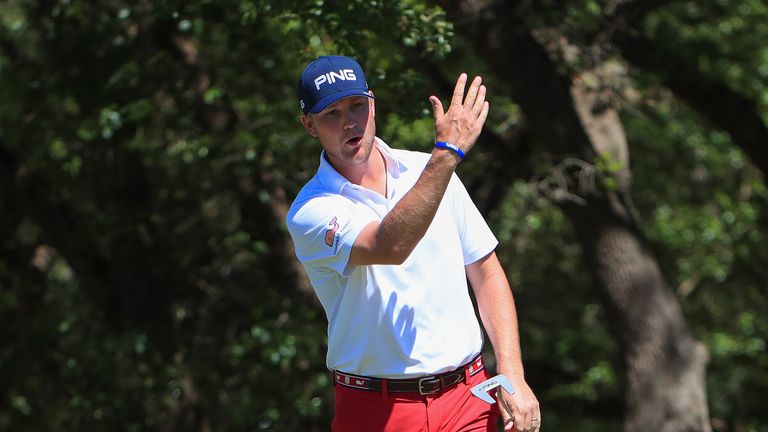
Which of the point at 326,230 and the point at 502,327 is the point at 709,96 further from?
the point at 326,230

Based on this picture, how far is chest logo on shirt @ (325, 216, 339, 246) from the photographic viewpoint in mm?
3529

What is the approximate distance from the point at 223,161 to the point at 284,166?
436 millimetres

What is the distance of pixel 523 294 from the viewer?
14.2m

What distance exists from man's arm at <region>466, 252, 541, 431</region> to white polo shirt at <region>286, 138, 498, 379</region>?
0.09m

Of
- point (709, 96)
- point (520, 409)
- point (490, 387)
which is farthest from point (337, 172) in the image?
point (709, 96)

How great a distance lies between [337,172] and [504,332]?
73cm

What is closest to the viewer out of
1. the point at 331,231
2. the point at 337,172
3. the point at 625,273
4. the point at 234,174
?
the point at 331,231

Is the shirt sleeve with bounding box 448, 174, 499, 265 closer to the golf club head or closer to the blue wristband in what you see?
the golf club head

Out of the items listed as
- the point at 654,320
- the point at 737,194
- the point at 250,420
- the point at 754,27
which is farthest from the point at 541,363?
the point at 250,420

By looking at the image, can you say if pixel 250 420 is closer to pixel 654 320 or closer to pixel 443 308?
pixel 654 320

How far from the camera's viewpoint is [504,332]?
377cm

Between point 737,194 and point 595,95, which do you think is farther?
point 737,194

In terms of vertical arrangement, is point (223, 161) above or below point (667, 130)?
above

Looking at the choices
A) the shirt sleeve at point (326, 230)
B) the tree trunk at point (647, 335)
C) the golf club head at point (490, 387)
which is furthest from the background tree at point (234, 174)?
the golf club head at point (490, 387)
